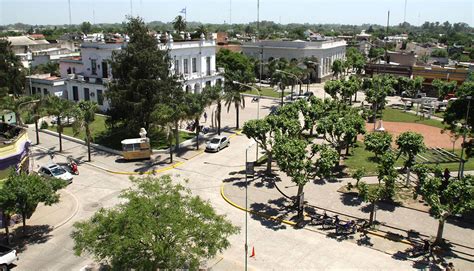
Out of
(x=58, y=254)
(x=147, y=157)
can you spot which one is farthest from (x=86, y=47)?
(x=58, y=254)

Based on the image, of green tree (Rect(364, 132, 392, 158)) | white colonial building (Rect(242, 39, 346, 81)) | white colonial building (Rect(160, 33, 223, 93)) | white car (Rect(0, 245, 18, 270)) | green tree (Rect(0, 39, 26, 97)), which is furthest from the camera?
white colonial building (Rect(242, 39, 346, 81))

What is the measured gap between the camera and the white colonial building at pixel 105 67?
195ft

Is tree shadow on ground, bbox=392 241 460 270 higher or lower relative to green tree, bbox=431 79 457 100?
lower

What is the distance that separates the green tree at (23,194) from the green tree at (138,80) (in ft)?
58.6

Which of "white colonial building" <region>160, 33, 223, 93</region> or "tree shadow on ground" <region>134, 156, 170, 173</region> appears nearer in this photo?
"tree shadow on ground" <region>134, 156, 170, 173</region>

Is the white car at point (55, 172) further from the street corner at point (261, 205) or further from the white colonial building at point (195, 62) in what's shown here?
the white colonial building at point (195, 62)

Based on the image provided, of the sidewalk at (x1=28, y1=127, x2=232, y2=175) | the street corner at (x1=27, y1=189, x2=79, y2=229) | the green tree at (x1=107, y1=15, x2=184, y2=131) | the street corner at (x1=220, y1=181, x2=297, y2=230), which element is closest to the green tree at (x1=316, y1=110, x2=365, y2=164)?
the street corner at (x1=220, y1=181, x2=297, y2=230)

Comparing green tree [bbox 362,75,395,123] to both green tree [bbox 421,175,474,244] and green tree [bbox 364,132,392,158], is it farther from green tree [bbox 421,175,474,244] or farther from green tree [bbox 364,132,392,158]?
green tree [bbox 421,175,474,244]

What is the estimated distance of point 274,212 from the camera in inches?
1215

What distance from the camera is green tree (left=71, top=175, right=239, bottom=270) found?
58.8 feet

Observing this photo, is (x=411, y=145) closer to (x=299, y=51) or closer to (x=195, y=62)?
(x=195, y=62)

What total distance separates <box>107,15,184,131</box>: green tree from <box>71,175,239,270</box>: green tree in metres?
24.5

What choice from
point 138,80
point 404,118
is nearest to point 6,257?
point 138,80

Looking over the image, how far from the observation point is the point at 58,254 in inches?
1005
